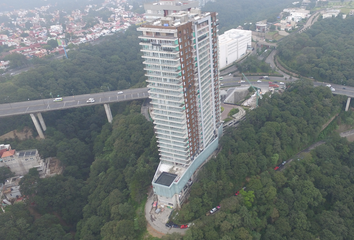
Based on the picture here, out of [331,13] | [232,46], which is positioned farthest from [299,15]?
[232,46]

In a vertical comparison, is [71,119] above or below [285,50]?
below

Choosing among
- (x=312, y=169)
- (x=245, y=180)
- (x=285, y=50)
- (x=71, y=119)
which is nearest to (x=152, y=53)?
(x=245, y=180)

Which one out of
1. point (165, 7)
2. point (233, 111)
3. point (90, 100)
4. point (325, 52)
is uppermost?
point (165, 7)

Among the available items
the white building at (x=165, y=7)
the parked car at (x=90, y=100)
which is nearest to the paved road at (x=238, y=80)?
the parked car at (x=90, y=100)

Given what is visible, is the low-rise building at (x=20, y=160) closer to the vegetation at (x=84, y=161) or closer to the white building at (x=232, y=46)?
the vegetation at (x=84, y=161)

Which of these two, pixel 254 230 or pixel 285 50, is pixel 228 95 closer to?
pixel 285 50

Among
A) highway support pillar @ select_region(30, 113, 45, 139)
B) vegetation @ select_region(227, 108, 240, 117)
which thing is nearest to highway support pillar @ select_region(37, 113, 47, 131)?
highway support pillar @ select_region(30, 113, 45, 139)

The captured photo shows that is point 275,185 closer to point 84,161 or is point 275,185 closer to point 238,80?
point 84,161
